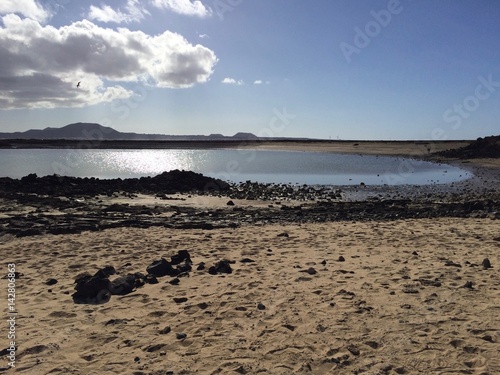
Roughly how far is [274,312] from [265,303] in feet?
1.41

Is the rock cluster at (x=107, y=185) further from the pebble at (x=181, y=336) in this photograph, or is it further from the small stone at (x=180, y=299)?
the pebble at (x=181, y=336)

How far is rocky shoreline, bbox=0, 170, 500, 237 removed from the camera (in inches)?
623

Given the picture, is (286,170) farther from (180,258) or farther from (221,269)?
(221,269)

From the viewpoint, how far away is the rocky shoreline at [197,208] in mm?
15828

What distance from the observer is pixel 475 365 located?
16.5 ft

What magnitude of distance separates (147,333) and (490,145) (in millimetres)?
68264

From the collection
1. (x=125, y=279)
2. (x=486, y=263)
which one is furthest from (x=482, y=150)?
(x=125, y=279)

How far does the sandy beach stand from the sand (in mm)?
27

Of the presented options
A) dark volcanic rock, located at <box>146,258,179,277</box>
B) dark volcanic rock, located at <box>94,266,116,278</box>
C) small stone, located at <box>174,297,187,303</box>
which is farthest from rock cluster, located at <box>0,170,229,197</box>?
small stone, located at <box>174,297,187,303</box>

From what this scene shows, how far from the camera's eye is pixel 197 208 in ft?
67.9

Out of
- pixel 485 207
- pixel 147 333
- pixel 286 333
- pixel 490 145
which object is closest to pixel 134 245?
pixel 147 333

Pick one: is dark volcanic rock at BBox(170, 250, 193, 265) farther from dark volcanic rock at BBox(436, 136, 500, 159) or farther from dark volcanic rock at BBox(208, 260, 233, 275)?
dark volcanic rock at BBox(436, 136, 500, 159)

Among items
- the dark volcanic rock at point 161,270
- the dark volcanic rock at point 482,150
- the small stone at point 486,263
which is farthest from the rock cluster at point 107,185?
the dark volcanic rock at point 482,150

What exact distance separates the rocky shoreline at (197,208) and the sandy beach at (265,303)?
5.54 feet
